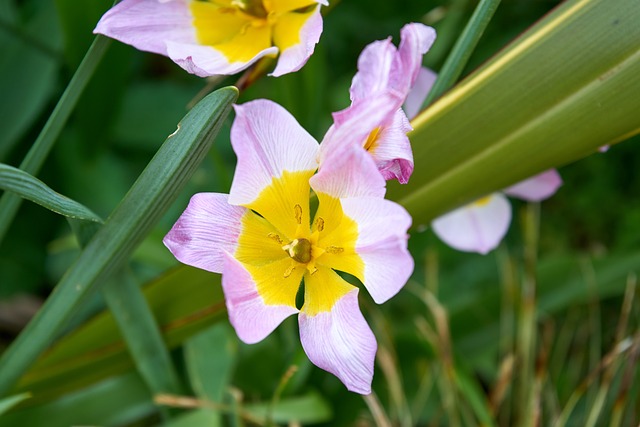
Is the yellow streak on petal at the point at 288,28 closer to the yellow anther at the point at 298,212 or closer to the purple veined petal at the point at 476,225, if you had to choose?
the yellow anther at the point at 298,212

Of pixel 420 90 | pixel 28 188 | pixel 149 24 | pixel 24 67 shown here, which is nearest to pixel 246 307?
pixel 28 188

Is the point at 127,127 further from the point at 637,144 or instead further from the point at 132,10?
the point at 637,144

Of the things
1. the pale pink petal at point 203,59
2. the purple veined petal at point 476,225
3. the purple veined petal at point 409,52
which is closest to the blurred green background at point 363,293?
the purple veined petal at point 476,225

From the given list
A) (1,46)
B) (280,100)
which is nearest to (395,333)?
(280,100)

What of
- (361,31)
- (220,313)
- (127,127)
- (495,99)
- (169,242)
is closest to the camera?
(169,242)

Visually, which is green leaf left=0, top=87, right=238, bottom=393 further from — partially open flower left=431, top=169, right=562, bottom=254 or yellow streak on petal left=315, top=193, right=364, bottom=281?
partially open flower left=431, top=169, right=562, bottom=254

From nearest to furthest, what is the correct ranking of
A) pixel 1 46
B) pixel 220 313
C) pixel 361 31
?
pixel 220 313 → pixel 1 46 → pixel 361 31

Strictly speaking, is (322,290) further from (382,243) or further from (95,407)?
(95,407)

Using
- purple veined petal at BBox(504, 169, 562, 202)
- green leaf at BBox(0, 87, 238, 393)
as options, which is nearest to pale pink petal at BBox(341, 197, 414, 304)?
green leaf at BBox(0, 87, 238, 393)
